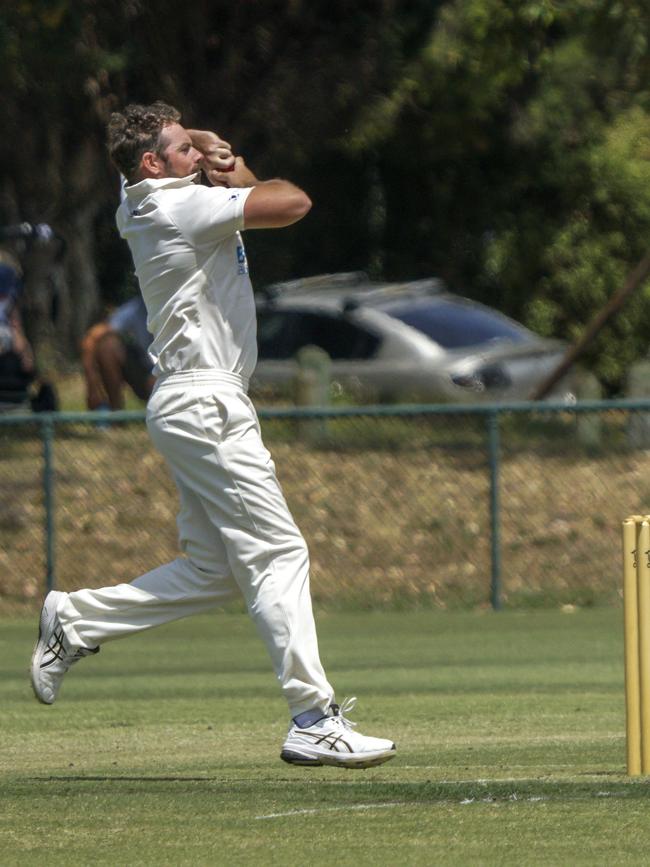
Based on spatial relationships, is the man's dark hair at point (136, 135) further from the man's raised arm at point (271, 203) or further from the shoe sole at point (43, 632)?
the shoe sole at point (43, 632)

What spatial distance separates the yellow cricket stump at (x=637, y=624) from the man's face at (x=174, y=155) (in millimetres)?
1976

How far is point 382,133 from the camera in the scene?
31828mm

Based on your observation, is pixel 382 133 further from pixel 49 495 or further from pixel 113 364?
pixel 49 495

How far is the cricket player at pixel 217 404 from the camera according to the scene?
711 cm

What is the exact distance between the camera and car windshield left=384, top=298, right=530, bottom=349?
76.2 feet

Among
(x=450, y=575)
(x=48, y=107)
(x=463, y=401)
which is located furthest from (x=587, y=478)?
(x=48, y=107)

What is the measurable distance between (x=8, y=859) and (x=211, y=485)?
184 cm

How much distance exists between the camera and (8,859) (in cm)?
570

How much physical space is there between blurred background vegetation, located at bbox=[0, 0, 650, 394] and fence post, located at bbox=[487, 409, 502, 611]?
11.9ft

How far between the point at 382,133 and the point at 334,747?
2542 cm

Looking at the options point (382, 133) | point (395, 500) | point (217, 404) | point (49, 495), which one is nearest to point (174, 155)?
point (217, 404)

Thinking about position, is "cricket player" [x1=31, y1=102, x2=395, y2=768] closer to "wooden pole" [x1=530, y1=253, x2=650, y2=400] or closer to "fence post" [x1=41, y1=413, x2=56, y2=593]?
"fence post" [x1=41, y1=413, x2=56, y2=593]

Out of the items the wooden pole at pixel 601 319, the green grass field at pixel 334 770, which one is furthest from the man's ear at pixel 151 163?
the wooden pole at pixel 601 319

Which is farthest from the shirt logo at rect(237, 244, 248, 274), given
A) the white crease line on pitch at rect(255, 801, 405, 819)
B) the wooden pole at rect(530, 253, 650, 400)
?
the wooden pole at rect(530, 253, 650, 400)
